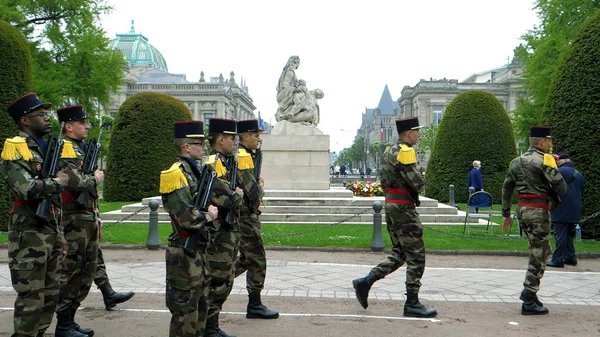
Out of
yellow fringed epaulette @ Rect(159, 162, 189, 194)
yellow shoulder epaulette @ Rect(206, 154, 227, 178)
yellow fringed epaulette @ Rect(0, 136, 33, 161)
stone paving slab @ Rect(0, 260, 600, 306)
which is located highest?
yellow fringed epaulette @ Rect(0, 136, 33, 161)

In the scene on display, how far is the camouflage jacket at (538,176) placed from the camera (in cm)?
690

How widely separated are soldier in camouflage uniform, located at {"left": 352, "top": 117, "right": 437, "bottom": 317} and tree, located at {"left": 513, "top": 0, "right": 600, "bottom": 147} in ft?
71.3

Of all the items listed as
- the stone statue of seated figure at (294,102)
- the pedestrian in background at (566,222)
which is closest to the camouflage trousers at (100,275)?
the pedestrian in background at (566,222)

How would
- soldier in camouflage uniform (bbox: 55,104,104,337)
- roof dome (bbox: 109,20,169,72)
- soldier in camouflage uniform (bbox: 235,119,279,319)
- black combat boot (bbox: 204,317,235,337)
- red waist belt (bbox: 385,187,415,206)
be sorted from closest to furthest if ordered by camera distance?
black combat boot (bbox: 204,317,235,337) → soldier in camouflage uniform (bbox: 55,104,104,337) → soldier in camouflage uniform (bbox: 235,119,279,319) → red waist belt (bbox: 385,187,415,206) → roof dome (bbox: 109,20,169,72)

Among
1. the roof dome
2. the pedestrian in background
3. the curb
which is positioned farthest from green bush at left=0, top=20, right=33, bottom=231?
the roof dome

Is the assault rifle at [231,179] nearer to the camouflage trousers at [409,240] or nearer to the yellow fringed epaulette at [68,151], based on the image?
the yellow fringed epaulette at [68,151]

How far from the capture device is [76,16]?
98.7 feet

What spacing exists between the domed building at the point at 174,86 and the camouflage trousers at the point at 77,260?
84275mm

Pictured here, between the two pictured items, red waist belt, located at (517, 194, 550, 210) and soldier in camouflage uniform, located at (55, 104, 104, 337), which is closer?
soldier in camouflage uniform, located at (55, 104, 104, 337)

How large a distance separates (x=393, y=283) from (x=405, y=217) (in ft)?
7.56

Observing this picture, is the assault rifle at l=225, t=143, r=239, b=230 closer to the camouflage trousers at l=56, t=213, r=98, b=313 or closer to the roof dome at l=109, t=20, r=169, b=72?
the camouflage trousers at l=56, t=213, r=98, b=313

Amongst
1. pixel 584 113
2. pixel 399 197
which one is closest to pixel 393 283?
pixel 399 197

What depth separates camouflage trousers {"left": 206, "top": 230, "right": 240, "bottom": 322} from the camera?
5.48m

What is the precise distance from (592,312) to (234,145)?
4.80m
